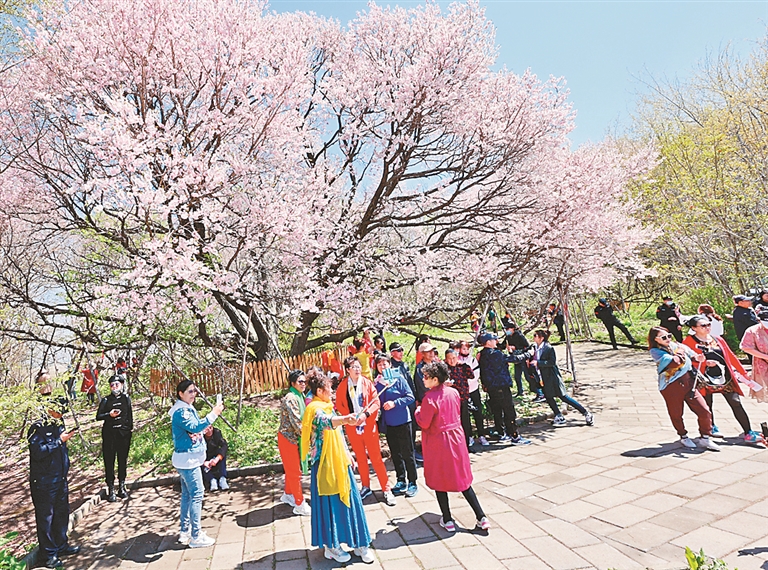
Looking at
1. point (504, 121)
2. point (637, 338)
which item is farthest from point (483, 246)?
point (637, 338)

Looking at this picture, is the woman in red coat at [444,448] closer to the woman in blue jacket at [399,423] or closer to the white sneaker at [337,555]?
the woman in blue jacket at [399,423]

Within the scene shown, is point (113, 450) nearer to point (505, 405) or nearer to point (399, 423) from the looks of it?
point (399, 423)

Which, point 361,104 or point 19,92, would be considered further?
point 361,104

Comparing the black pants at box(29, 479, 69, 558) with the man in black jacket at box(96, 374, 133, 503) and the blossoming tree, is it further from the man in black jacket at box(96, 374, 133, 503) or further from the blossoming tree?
the blossoming tree

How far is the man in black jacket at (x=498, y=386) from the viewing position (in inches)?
263

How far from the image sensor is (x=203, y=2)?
25.5 feet

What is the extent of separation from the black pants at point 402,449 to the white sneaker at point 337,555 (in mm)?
1511

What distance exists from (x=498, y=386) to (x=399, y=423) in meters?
2.38

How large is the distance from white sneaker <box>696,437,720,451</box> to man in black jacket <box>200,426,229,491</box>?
619cm

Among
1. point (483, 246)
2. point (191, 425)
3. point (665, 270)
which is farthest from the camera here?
point (665, 270)

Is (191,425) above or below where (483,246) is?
below

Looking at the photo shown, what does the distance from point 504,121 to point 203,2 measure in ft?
21.1

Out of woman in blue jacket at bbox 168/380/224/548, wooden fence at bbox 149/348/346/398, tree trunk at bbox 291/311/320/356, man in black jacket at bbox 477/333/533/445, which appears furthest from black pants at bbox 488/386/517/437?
wooden fence at bbox 149/348/346/398

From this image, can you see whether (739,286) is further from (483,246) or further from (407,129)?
(407,129)
